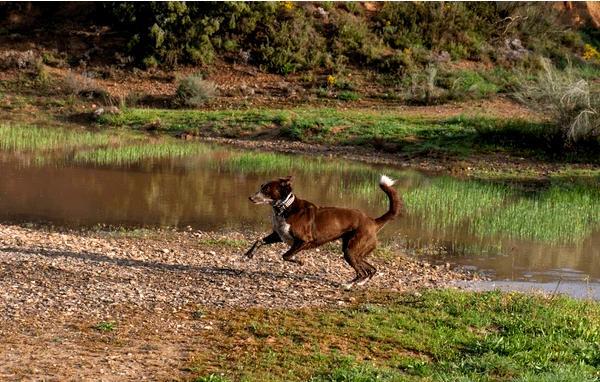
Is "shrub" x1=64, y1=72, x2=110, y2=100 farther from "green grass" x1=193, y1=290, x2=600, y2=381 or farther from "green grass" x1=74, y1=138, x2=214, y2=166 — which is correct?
"green grass" x1=193, y1=290, x2=600, y2=381

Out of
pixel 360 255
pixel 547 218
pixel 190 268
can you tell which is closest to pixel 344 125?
pixel 547 218

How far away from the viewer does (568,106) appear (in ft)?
88.9

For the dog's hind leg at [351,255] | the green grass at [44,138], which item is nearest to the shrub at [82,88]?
the green grass at [44,138]

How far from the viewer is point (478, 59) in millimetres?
41688

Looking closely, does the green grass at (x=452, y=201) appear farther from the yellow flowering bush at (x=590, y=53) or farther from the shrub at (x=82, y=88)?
the yellow flowering bush at (x=590, y=53)

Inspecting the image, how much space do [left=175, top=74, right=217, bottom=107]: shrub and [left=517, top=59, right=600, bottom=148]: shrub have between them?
1315 centimetres

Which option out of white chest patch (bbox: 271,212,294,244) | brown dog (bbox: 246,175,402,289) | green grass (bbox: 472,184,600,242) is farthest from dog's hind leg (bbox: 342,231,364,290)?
green grass (bbox: 472,184,600,242)

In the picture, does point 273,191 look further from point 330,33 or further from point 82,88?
point 330,33

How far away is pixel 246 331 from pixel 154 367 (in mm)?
1436

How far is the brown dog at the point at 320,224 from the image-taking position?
12055 millimetres

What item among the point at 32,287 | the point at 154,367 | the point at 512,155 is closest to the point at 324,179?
the point at 512,155

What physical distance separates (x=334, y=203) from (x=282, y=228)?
8103 mm

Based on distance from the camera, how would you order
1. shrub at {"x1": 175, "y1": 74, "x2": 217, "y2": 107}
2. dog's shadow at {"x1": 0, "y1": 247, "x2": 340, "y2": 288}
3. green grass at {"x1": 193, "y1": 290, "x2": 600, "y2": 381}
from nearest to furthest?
green grass at {"x1": 193, "y1": 290, "x2": 600, "y2": 381}
dog's shadow at {"x1": 0, "y1": 247, "x2": 340, "y2": 288}
shrub at {"x1": 175, "y1": 74, "x2": 217, "y2": 107}

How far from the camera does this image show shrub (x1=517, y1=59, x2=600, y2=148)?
87.1 ft
